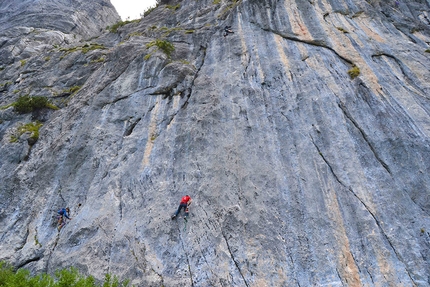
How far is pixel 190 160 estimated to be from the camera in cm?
1830

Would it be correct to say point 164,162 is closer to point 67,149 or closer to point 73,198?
point 73,198

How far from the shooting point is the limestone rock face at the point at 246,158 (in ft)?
46.0

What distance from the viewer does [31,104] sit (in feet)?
88.0

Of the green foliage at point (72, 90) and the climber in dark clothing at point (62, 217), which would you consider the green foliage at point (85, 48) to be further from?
the climber in dark clothing at point (62, 217)

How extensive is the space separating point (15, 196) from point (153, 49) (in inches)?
567

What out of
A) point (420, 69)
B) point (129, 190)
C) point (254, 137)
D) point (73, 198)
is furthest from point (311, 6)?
point (73, 198)

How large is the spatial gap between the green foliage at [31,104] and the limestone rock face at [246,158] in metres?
0.81

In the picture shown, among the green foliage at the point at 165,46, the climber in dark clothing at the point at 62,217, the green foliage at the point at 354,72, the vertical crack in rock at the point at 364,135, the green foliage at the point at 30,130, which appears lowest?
the vertical crack in rock at the point at 364,135

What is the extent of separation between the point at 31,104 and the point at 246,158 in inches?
730

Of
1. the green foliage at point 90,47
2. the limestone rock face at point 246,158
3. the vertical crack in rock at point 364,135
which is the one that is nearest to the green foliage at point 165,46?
the limestone rock face at point 246,158

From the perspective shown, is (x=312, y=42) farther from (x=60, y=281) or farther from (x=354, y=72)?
(x=60, y=281)

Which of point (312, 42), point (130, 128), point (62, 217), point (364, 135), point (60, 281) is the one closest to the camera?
point (60, 281)

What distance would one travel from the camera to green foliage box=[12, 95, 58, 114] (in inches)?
1048

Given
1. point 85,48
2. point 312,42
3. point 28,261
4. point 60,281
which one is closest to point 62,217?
point 28,261
